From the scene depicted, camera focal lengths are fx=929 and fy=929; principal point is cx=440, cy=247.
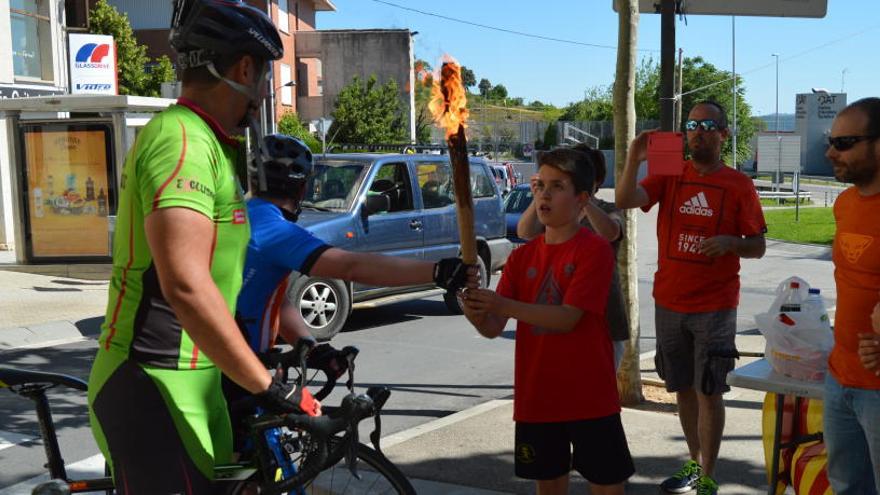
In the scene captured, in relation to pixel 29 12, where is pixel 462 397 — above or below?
below

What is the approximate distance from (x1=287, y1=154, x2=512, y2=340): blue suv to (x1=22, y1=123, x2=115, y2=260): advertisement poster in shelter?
541cm

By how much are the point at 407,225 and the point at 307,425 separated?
28.3 feet

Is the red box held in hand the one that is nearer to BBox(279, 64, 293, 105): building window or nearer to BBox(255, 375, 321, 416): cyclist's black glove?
BBox(255, 375, 321, 416): cyclist's black glove

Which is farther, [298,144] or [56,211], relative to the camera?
[56,211]

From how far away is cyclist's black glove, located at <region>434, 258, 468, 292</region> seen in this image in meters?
2.85

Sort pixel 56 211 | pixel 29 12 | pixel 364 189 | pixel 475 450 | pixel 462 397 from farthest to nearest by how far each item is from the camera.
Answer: pixel 29 12 → pixel 56 211 → pixel 364 189 → pixel 462 397 → pixel 475 450

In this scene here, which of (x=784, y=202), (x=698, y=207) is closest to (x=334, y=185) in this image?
(x=698, y=207)

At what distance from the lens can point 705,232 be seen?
15.0 ft

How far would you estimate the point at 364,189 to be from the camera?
10.7 m

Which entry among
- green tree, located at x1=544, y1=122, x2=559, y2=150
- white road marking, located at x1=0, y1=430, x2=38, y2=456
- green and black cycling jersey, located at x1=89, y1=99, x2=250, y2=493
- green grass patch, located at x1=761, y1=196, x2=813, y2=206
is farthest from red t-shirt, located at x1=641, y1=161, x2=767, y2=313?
green tree, located at x1=544, y1=122, x2=559, y2=150

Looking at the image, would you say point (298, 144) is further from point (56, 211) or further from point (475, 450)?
point (56, 211)

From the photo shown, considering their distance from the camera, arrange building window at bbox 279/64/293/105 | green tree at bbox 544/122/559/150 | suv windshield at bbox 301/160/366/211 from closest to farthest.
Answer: suv windshield at bbox 301/160/366/211
building window at bbox 279/64/293/105
green tree at bbox 544/122/559/150

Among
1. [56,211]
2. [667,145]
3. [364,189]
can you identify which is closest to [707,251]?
[667,145]

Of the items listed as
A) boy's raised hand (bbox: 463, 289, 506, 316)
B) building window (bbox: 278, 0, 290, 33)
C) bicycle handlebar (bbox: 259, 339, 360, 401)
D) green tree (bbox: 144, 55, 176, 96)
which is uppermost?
building window (bbox: 278, 0, 290, 33)
